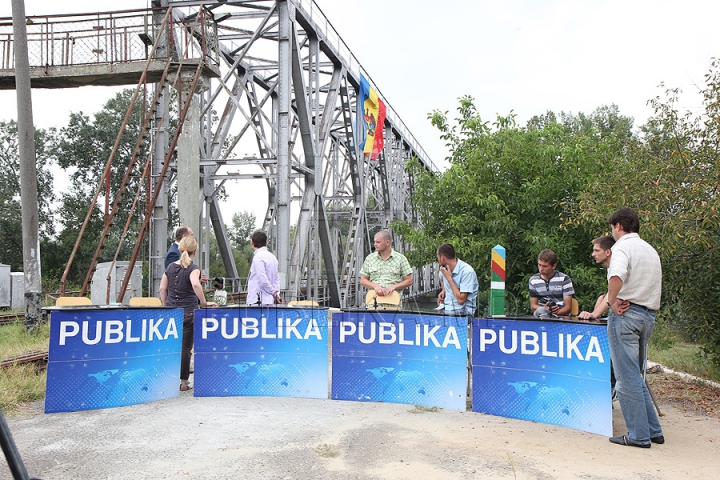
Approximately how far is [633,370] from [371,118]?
64.5 ft

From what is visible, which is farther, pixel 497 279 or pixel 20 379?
pixel 497 279

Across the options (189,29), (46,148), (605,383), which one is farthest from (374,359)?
(46,148)

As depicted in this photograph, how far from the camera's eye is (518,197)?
12141 mm

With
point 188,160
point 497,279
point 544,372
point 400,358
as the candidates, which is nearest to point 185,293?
point 400,358

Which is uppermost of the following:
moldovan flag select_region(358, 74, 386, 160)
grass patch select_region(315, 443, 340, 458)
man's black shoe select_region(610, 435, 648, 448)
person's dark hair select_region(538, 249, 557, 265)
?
moldovan flag select_region(358, 74, 386, 160)

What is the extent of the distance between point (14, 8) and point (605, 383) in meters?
11.6

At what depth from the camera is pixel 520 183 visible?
12.6m

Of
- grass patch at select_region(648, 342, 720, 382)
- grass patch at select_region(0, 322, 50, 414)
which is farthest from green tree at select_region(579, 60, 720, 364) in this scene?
grass patch at select_region(0, 322, 50, 414)

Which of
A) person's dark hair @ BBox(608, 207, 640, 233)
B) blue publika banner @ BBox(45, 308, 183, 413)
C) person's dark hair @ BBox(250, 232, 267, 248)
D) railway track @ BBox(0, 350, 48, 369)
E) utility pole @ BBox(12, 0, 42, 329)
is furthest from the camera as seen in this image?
utility pole @ BBox(12, 0, 42, 329)

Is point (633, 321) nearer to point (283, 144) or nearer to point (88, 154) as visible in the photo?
point (283, 144)

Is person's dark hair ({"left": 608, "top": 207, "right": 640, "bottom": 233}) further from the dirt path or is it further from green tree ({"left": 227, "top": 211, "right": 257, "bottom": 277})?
green tree ({"left": 227, "top": 211, "right": 257, "bottom": 277})

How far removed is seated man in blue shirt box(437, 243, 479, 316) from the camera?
7305mm

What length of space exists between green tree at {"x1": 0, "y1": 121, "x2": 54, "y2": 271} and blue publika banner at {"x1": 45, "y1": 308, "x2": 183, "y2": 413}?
39.2 m

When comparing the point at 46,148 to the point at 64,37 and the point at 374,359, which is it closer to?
the point at 64,37
